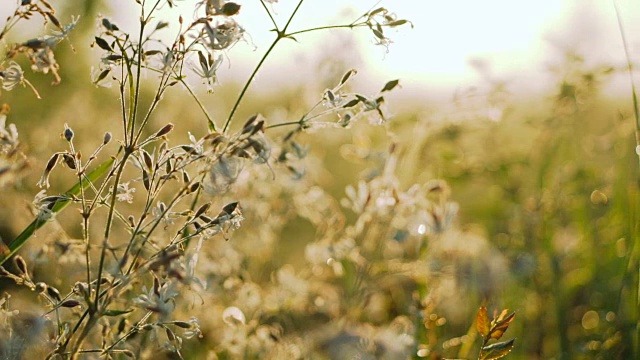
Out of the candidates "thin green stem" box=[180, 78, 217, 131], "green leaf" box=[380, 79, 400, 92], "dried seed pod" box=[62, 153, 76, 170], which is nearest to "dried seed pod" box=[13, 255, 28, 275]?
"dried seed pod" box=[62, 153, 76, 170]

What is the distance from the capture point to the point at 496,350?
141cm

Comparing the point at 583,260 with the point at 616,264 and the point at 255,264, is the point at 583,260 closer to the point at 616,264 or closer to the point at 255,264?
the point at 616,264

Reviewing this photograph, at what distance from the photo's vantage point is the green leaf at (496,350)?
1.40 meters

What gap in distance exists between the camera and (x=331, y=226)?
86.2 inches

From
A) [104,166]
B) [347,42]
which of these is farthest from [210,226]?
[347,42]

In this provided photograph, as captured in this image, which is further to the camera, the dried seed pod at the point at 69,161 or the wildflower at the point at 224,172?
the dried seed pod at the point at 69,161

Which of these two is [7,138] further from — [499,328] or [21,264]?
[499,328]

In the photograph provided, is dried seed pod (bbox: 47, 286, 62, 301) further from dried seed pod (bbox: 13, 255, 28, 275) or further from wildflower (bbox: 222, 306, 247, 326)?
wildflower (bbox: 222, 306, 247, 326)

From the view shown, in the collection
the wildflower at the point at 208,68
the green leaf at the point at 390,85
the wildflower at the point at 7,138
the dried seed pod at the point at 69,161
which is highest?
the wildflower at the point at 208,68

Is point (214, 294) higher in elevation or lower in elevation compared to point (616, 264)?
higher

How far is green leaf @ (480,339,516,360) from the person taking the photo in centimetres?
140

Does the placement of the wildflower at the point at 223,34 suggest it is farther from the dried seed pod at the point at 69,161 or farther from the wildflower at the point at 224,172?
the dried seed pod at the point at 69,161

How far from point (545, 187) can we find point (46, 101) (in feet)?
7.33

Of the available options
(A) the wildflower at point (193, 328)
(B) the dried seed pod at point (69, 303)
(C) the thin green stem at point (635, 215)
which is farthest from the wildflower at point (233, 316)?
(C) the thin green stem at point (635, 215)
